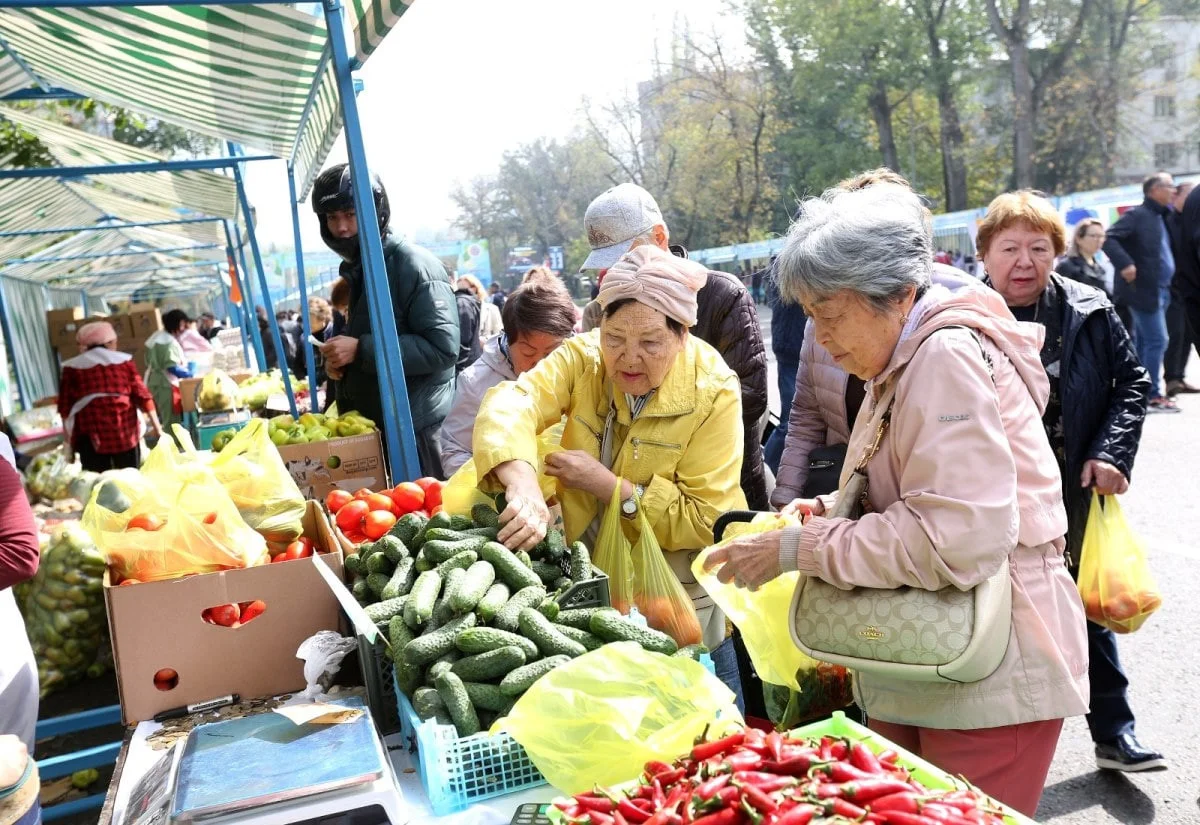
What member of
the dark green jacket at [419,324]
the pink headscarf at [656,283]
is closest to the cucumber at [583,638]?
the pink headscarf at [656,283]

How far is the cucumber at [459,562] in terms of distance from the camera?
2.25 metres

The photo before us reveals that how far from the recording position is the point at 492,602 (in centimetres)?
209

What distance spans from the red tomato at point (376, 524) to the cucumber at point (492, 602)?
3.56 feet

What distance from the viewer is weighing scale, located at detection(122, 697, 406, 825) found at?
161 centimetres

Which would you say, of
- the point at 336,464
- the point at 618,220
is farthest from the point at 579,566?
the point at 336,464

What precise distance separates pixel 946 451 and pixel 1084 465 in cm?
172

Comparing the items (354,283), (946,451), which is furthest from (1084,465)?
(354,283)

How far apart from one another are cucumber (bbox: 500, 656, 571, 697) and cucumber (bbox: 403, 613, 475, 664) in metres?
0.15

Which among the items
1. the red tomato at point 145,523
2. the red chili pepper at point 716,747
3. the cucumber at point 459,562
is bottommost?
the red chili pepper at point 716,747

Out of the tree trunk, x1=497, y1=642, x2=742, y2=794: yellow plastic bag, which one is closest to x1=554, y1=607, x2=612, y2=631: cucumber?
x1=497, y1=642, x2=742, y2=794: yellow plastic bag

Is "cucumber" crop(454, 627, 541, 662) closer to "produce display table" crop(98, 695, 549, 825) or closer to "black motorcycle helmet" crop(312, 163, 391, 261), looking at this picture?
"produce display table" crop(98, 695, 549, 825)

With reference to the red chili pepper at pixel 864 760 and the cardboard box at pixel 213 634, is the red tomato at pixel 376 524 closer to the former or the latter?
the cardboard box at pixel 213 634

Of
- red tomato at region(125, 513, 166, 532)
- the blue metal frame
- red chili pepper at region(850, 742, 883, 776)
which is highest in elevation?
the blue metal frame

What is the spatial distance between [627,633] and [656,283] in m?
1.04
